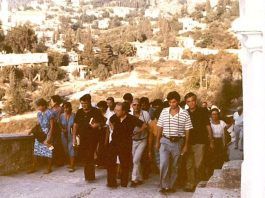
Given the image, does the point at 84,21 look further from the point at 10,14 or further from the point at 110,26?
the point at 10,14

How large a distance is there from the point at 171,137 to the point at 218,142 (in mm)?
943

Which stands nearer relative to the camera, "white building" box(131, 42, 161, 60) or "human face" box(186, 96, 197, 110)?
"human face" box(186, 96, 197, 110)

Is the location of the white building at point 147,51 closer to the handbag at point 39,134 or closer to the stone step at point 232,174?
the handbag at point 39,134

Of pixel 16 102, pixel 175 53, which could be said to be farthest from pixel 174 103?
pixel 175 53

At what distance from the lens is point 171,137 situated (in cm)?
547

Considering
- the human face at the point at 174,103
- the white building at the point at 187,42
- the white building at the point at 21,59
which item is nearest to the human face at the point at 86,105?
the human face at the point at 174,103

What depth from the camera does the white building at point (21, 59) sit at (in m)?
33.7

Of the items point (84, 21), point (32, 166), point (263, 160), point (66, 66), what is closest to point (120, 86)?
point (66, 66)

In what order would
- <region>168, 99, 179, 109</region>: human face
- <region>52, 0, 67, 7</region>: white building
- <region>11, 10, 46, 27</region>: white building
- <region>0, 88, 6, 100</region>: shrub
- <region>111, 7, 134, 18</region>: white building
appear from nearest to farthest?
<region>168, 99, 179, 109</region>: human face → <region>0, 88, 6, 100</region>: shrub → <region>11, 10, 46, 27</region>: white building → <region>111, 7, 134, 18</region>: white building → <region>52, 0, 67, 7</region>: white building

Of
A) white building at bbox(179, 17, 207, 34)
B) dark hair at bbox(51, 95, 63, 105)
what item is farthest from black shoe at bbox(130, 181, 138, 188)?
white building at bbox(179, 17, 207, 34)

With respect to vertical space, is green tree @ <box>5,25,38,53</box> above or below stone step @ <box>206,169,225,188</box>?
above

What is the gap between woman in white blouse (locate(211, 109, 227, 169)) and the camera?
6078 millimetres

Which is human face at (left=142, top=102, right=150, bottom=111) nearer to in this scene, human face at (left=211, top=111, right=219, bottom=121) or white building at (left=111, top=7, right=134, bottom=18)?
human face at (left=211, top=111, right=219, bottom=121)

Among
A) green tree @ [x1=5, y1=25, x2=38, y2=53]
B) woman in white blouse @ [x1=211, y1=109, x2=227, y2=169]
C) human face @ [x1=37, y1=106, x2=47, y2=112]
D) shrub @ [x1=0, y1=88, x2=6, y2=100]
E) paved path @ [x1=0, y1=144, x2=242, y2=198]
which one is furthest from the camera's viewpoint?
green tree @ [x1=5, y1=25, x2=38, y2=53]
